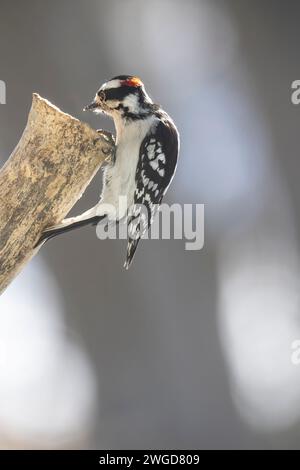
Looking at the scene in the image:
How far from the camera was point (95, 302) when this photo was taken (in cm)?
612

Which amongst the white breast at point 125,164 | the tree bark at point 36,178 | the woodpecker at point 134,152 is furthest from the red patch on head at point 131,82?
the tree bark at point 36,178

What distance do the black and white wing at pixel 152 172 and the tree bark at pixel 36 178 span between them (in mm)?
561

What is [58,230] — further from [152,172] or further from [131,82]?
[131,82]

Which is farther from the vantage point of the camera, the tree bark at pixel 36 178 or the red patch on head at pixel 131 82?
the red patch on head at pixel 131 82

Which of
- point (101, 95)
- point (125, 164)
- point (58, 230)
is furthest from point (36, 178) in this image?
point (101, 95)

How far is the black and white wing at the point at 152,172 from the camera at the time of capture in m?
4.11

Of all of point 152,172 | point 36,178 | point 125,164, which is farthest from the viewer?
point 152,172

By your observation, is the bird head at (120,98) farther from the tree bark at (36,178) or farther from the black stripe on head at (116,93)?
the tree bark at (36,178)

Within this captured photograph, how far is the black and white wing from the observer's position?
4.11 m

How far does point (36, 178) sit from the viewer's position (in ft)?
11.6

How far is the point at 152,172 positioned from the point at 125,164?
156 mm

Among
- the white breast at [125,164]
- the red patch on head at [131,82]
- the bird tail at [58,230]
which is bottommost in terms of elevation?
the bird tail at [58,230]
